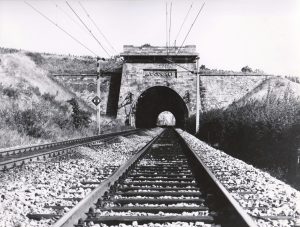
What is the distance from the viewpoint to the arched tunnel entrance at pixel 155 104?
41431 millimetres

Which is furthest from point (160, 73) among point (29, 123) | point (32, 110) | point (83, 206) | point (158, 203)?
point (83, 206)

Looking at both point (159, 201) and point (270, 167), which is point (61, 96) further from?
point (159, 201)

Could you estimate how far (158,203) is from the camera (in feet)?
16.9

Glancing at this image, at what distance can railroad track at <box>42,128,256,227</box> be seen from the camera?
412cm

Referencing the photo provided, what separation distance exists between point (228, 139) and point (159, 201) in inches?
486

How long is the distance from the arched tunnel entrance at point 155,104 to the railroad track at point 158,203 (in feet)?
107

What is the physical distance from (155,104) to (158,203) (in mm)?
45344

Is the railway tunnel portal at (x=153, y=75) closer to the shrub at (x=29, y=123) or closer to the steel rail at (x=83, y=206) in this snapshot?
the shrub at (x=29, y=123)

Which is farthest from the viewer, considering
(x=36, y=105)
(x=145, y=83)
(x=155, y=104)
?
(x=155, y=104)

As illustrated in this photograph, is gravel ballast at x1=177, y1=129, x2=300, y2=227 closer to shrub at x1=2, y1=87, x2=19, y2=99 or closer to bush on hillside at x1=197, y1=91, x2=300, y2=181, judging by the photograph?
bush on hillside at x1=197, y1=91, x2=300, y2=181

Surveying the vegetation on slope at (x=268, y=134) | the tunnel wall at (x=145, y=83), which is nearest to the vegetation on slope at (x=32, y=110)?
the tunnel wall at (x=145, y=83)

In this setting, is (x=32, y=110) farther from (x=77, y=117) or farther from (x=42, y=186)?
(x=42, y=186)

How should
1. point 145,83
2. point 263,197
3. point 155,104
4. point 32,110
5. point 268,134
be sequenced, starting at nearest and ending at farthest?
point 263,197
point 268,134
point 32,110
point 145,83
point 155,104

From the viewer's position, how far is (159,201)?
509 centimetres
